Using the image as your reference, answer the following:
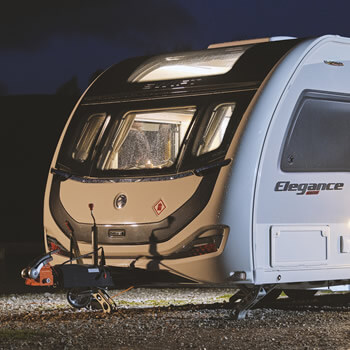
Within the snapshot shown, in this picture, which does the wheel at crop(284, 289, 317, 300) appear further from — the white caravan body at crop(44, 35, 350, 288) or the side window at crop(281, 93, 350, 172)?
the side window at crop(281, 93, 350, 172)

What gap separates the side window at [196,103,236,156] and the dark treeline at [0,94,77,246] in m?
24.2

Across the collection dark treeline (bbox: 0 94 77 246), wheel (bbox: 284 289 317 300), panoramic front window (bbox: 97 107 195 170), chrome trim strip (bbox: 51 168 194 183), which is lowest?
dark treeline (bbox: 0 94 77 246)

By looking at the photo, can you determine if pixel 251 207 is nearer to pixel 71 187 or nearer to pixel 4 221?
pixel 71 187

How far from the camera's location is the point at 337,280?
38.0 feet

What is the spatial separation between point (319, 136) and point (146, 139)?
1.99m

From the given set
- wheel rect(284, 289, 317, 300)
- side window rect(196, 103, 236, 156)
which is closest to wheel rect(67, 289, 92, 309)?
side window rect(196, 103, 236, 156)

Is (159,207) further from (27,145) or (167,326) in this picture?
(27,145)

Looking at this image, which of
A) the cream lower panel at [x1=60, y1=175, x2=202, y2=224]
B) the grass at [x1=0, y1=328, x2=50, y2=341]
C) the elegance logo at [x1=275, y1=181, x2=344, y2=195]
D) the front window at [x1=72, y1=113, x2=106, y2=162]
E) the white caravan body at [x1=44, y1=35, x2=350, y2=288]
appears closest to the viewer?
the grass at [x1=0, y1=328, x2=50, y2=341]

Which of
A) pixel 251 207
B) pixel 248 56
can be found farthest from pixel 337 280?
pixel 248 56

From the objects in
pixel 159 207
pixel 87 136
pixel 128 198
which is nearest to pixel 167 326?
pixel 159 207

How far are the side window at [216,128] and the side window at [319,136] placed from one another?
2.26 ft

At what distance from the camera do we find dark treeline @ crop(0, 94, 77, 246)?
35312mm

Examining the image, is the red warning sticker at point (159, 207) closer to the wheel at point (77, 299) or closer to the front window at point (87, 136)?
the front window at point (87, 136)

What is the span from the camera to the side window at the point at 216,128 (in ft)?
34.1
